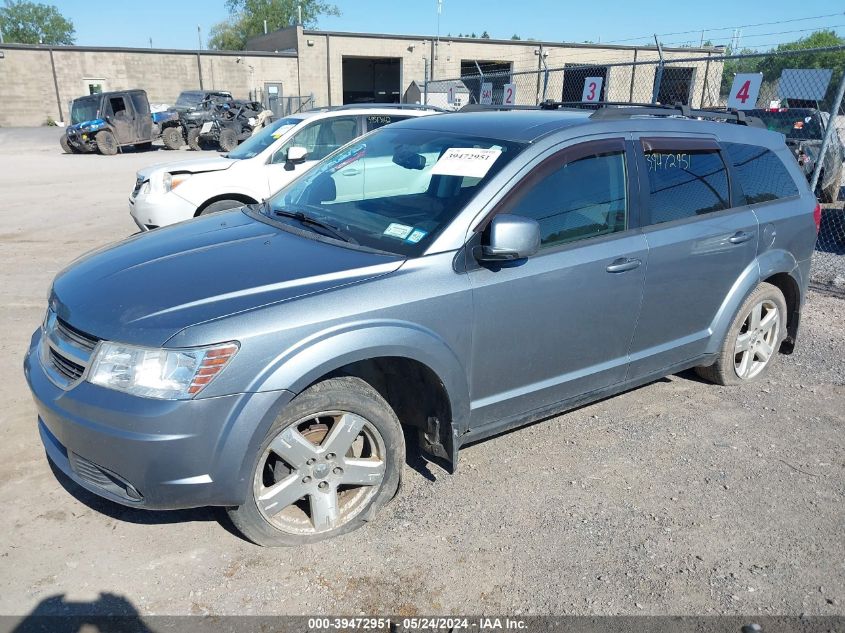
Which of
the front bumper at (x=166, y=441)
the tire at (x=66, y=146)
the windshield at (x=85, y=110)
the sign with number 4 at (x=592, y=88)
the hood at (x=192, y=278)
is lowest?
the tire at (x=66, y=146)

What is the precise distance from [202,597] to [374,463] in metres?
0.89

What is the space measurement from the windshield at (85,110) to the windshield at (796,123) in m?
22.1

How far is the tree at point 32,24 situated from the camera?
78.8 meters

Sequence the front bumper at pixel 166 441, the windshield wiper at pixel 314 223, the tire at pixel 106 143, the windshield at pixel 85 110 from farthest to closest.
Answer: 1. the windshield at pixel 85 110
2. the tire at pixel 106 143
3. the windshield wiper at pixel 314 223
4. the front bumper at pixel 166 441

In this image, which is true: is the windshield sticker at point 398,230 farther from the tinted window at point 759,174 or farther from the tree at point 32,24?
the tree at point 32,24

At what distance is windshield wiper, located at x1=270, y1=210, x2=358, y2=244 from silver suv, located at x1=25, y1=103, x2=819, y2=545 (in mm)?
13

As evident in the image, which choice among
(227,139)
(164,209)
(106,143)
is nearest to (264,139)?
(164,209)

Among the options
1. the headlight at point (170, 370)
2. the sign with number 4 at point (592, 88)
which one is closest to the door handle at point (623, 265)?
the headlight at point (170, 370)

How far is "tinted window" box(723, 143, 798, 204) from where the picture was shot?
171 inches

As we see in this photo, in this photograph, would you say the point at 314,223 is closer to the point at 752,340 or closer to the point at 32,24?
the point at 752,340

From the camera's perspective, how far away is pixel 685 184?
4000 millimetres

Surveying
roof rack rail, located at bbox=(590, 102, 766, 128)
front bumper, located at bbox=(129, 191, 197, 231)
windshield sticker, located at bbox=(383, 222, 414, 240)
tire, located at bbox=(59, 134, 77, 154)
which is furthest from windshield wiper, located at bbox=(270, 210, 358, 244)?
tire, located at bbox=(59, 134, 77, 154)

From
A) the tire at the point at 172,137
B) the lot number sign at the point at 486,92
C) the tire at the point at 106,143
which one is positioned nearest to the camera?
the lot number sign at the point at 486,92

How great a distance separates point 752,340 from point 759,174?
3.79 ft
